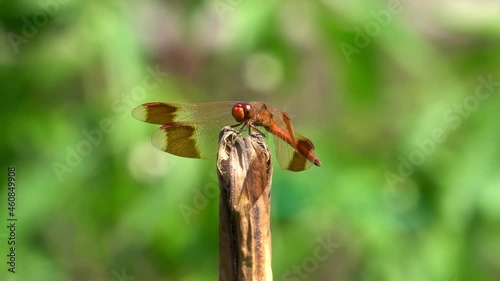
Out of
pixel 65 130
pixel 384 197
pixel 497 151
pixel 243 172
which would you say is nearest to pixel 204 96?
pixel 65 130

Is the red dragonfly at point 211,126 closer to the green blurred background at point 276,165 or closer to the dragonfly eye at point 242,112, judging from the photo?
the dragonfly eye at point 242,112

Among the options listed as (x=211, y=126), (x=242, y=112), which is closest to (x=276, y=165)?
(x=211, y=126)

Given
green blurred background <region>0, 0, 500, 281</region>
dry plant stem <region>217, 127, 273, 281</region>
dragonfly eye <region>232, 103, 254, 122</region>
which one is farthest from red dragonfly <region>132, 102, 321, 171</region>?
dry plant stem <region>217, 127, 273, 281</region>

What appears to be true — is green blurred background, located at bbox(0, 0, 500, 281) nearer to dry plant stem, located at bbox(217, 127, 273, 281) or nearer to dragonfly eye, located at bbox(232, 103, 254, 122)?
dragonfly eye, located at bbox(232, 103, 254, 122)

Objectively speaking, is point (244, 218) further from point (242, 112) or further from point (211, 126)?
point (211, 126)

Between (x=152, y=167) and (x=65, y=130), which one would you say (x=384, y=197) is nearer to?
(x=152, y=167)

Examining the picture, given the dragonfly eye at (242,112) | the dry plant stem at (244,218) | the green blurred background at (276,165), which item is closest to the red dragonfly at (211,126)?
the dragonfly eye at (242,112)

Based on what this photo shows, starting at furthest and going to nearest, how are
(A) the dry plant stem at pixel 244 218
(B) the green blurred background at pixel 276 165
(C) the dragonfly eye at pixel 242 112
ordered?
(B) the green blurred background at pixel 276 165 < (C) the dragonfly eye at pixel 242 112 < (A) the dry plant stem at pixel 244 218
